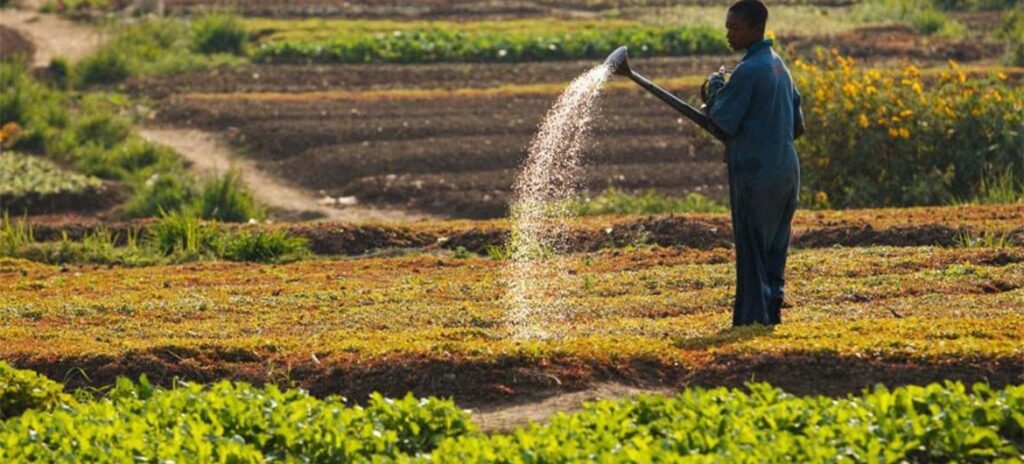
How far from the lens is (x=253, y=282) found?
13656 millimetres

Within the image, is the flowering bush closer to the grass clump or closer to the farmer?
the grass clump

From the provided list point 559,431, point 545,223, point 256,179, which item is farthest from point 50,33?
point 559,431

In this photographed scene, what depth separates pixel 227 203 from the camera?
1861cm

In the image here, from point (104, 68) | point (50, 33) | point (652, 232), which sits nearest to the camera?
point (652, 232)

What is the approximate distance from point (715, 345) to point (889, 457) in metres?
2.47

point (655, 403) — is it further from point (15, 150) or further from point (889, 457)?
point (15, 150)

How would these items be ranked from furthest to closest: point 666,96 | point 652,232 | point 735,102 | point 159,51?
point 159,51 < point 652,232 < point 666,96 < point 735,102

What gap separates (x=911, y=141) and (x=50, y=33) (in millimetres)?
17867

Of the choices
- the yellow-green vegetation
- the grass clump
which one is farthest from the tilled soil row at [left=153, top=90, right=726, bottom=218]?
the yellow-green vegetation

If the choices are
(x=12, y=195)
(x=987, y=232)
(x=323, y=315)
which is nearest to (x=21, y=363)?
(x=323, y=315)

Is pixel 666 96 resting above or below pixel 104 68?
above

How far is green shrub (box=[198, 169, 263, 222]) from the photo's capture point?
60.6 feet

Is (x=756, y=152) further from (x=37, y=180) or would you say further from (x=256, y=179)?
(x=256, y=179)

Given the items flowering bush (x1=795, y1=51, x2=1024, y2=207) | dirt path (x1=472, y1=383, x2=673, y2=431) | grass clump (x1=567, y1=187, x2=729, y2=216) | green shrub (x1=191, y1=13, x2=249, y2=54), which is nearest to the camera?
dirt path (x1=472, y1=383, x2=673, y2=431)
